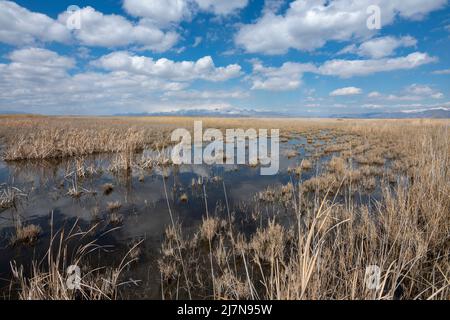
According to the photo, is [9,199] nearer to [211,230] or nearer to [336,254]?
[211,230]

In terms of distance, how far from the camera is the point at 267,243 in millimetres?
5004

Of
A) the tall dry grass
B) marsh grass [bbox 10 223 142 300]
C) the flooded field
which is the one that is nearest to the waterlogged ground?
the flooded field

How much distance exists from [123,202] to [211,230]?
4001mm

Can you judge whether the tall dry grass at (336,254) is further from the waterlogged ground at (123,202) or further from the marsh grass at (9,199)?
the marsh grass at (9,199)

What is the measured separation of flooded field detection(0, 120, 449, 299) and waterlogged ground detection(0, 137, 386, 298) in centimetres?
4

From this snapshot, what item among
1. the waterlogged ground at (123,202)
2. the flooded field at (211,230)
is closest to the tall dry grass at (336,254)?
the flooded field at (211,230)

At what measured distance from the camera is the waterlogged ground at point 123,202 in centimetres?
473

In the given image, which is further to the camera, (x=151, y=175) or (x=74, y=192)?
(x=151, y=175)

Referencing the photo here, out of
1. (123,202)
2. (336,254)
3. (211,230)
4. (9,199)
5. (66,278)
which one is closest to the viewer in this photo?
(66,278)

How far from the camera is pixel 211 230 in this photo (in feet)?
18.0

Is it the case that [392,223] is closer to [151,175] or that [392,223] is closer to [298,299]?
[298,299]

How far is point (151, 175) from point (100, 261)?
284 inches

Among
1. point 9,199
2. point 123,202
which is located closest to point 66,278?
point 123,202
